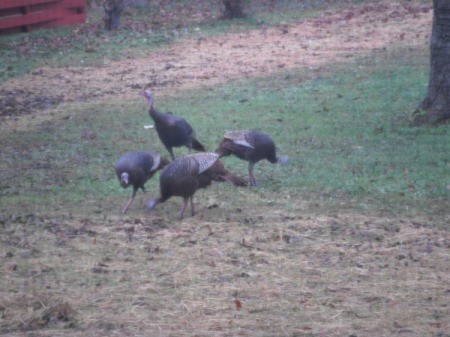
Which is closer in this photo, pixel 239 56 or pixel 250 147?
pixel 250 147

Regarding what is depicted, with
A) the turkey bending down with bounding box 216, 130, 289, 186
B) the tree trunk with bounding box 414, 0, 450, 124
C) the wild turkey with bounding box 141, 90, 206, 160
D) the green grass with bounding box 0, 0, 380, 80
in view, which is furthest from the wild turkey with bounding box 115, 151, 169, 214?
the green grass with bounding box 0, 0, 380, 80

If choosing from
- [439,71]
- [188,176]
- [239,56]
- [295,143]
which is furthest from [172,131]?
[239,56]

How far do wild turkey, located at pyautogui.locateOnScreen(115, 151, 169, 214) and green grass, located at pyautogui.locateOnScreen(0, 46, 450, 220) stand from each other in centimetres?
35

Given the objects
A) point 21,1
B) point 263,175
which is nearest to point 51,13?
point 21,1

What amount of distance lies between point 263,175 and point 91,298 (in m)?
4.22

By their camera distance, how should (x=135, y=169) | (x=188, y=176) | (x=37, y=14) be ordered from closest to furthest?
1. (x=188, y=176)
2. (x=135, y=169)
3. (x=37, y=14)

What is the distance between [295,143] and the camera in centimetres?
1132

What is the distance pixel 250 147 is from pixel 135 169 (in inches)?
58.0

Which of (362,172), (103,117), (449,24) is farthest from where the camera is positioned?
(103,117)

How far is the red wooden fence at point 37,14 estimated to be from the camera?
22.0 metres

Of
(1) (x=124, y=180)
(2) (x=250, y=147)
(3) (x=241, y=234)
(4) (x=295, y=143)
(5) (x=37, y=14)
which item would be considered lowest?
(5) (x=37, y=14)

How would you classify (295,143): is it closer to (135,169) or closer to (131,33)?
(135,169)

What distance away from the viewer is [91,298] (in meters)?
6.14

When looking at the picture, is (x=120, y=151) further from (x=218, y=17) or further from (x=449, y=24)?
(x=218, y=17)
